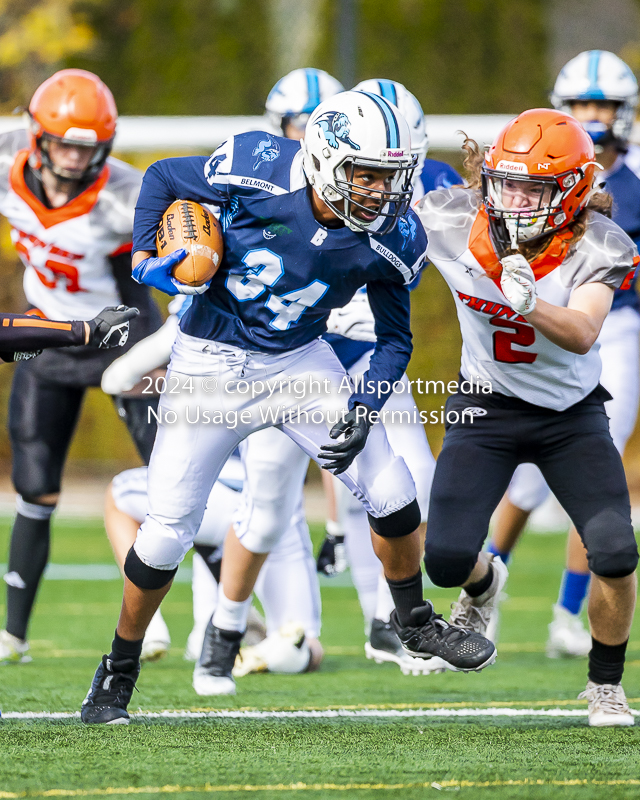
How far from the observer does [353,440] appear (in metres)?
3.36

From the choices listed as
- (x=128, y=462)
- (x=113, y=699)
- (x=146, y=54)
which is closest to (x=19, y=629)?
(x=113, y=699)

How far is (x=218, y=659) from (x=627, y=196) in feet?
8.01

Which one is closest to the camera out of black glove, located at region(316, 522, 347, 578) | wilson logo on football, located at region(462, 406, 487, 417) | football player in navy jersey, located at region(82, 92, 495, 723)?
football player in navy jersey, located at region(82, 92, 495, 723)

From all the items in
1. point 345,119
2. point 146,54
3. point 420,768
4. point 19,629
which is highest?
point 146,54

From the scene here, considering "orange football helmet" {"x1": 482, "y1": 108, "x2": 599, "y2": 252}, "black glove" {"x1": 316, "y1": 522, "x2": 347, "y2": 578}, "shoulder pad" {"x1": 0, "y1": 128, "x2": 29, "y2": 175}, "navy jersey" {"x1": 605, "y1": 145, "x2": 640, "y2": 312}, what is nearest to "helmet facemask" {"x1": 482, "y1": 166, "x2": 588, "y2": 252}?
"orange football helmet" {"x1": 482, "y1": 108, "x2": 599, "y2": 252}

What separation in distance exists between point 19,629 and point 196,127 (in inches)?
174

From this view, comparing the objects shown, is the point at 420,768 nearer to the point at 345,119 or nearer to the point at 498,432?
the point at 498,432

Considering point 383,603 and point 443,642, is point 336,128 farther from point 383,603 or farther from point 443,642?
point 383,603

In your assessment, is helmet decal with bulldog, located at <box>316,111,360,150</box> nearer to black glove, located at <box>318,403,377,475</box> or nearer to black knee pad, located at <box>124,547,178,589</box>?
black glove, located at <box>318,403,377,475</box>

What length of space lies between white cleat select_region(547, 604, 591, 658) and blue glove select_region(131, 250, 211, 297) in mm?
2475

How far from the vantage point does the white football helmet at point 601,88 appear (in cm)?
507

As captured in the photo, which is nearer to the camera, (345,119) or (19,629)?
(345,119)

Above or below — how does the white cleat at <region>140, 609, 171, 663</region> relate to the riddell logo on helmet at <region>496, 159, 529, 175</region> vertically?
below

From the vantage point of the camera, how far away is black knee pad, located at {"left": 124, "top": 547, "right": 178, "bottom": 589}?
3.46m
